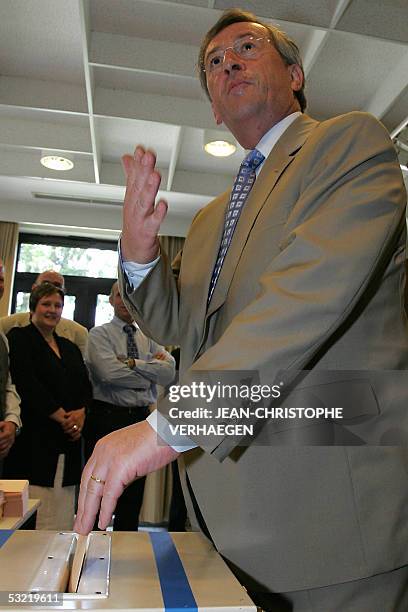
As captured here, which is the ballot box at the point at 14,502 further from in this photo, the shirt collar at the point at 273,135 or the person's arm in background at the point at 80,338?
the person's arm in background at the point at 80,338

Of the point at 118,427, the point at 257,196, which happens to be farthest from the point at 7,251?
the point at 257,196

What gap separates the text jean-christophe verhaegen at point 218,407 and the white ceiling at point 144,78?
2309 millimetres

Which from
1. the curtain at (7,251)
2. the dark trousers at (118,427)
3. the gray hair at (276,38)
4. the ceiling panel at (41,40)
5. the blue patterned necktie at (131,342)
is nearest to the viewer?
the gray hair at (276,38)

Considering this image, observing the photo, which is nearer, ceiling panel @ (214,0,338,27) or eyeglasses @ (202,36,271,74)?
eyeglasses @ (202,36,271,74)

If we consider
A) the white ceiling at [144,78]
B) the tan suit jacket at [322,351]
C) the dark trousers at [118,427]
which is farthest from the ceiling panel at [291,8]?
the dark trousers at [118,427]

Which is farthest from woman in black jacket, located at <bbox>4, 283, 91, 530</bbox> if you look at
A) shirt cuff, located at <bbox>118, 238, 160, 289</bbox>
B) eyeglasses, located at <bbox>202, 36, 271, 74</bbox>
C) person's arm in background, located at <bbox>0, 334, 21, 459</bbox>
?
eyeglasses, located at <bbox>202, 36, 271, 74</bbox>

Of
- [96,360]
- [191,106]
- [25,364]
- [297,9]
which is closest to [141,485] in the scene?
[96,360]

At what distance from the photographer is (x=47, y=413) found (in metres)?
2.81

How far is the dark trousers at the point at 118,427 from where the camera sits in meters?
3.21

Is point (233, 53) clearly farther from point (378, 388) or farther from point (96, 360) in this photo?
point (96, 360)

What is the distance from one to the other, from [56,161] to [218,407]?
422 centimetres

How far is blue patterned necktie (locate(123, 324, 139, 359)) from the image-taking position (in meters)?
3.54

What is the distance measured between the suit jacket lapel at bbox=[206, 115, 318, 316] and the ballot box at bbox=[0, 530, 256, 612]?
0.39 meters

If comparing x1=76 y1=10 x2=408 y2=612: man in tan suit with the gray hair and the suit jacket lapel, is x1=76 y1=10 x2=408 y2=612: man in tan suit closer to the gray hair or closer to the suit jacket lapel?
the suit jacket lapel
